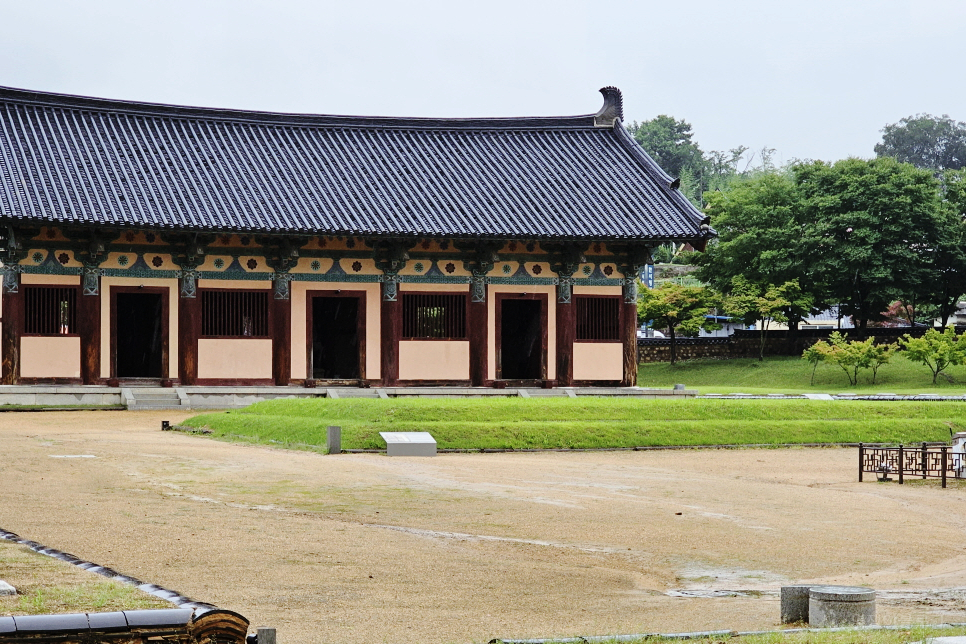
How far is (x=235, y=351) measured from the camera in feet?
114

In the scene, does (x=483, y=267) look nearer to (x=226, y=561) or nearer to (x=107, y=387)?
(x=107, y=387)

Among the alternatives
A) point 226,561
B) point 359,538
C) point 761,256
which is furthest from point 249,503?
point 761,256

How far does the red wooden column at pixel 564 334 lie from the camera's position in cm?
3716

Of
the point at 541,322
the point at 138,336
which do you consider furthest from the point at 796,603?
the point at 138,336

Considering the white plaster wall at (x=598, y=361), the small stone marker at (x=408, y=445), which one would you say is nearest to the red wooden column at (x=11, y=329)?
the small stone marker at (x=408, y=445)

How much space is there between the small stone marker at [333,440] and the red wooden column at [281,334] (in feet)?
42.1

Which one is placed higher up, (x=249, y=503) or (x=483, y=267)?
(x=483, y=267)

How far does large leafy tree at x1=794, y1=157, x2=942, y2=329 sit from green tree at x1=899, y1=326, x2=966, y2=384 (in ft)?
19.1

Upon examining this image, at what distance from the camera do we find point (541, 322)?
3734 cm

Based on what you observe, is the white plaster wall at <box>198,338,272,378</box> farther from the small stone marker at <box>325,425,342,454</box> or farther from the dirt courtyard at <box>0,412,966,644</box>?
the small stone marker at <box>325,425,342,454</box>

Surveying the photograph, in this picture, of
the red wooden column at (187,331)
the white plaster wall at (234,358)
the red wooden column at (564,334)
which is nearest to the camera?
the red wooden column at (187,331)

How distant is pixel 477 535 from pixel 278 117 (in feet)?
92.1

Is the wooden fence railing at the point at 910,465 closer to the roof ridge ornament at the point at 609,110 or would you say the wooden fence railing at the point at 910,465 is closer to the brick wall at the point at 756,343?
the roof ridge ornament at the point at 609,110

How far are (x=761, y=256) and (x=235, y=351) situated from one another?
28232 millimetres
